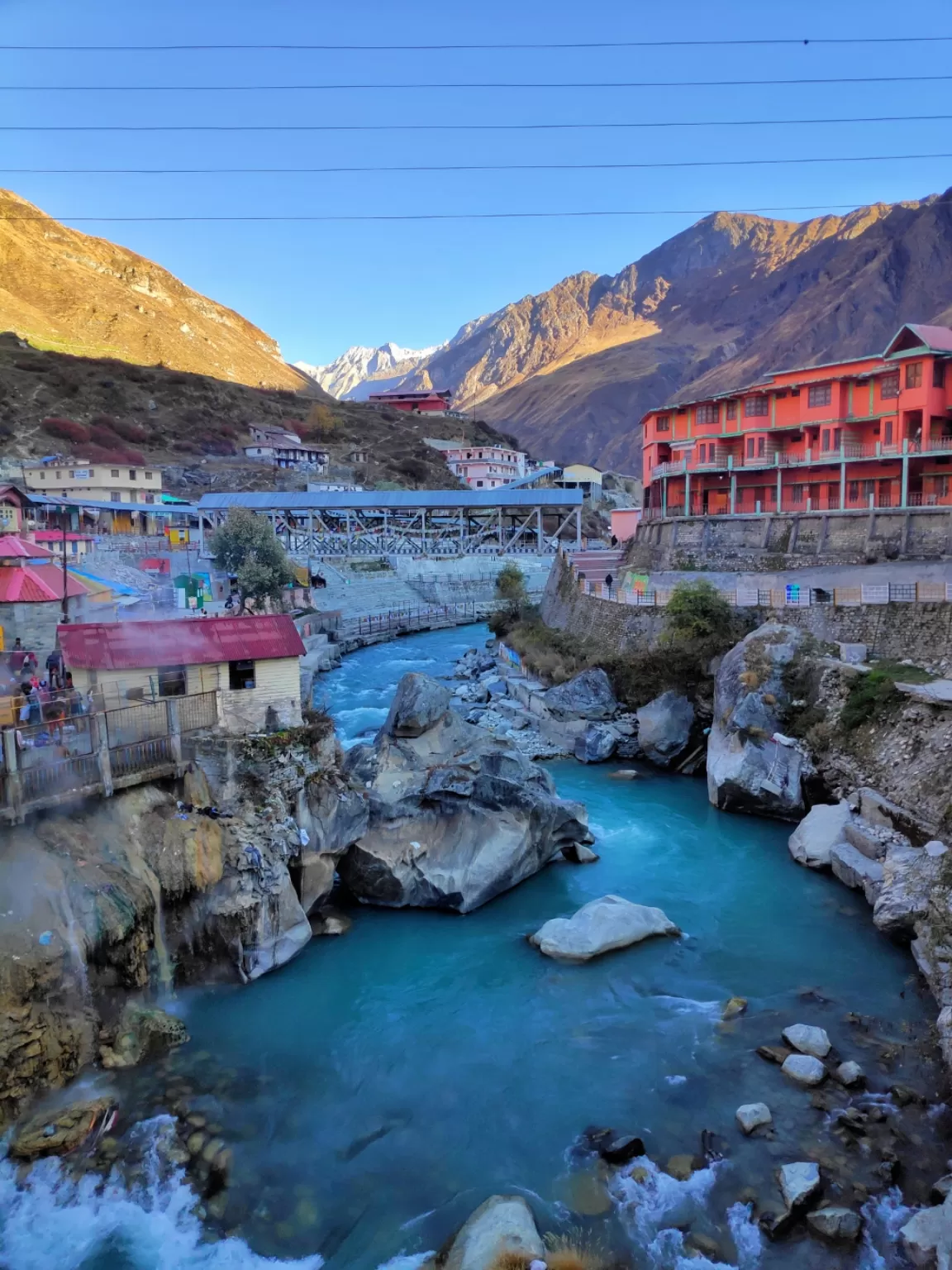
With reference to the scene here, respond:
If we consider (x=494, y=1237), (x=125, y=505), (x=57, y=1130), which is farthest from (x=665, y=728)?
(x=125, y=505)

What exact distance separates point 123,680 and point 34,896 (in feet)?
15.2

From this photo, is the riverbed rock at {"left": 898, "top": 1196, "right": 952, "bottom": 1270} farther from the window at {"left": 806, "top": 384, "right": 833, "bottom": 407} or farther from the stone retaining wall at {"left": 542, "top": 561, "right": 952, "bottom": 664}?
the window at {"left": 806, "top": 384, "right": 833, "bottom": 407}

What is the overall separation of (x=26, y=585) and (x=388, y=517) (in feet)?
144

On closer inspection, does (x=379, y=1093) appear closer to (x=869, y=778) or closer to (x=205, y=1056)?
(x=205, y=1056)

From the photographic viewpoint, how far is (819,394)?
113ft

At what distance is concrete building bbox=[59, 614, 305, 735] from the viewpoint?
14.0 m

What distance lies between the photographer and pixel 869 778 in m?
17.7

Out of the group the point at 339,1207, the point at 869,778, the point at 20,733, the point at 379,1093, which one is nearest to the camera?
the point at 339,1207

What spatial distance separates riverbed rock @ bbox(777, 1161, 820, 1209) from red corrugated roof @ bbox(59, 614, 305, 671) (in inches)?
426

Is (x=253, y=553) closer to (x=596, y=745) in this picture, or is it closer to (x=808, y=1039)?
(x=596, y=745)

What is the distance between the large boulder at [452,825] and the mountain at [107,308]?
324ft

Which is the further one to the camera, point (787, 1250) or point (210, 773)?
point (210, 773)

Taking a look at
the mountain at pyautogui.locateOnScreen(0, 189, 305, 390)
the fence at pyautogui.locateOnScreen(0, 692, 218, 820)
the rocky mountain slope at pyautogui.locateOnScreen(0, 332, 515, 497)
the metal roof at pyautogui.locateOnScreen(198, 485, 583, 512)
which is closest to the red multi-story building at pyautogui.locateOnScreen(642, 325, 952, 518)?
the metal roof at pyautogui.locateOnScreen(198, 485, 583, 512)

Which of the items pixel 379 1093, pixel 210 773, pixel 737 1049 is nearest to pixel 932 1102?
pixel 737 1049
